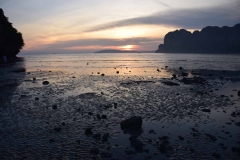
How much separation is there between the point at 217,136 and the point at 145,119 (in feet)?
20.7

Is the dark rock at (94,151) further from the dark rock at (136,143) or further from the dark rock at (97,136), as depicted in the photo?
the dark rock at (136,143)

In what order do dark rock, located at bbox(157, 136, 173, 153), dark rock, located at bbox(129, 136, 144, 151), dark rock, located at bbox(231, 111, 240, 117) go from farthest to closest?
dark rock, located at bbox(231, 111, 240, 117) → dark rock, located at bbox(129, 136, 144, 151) → dark rock, located at bbox(157, 136, 173, 153)

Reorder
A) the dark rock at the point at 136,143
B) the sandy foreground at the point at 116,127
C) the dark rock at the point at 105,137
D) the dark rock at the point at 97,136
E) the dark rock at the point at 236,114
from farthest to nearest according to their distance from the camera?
the dark rock at the point at 236,114 < the dark rock at the point at 97,136 < the dark rock at the point at 105,137 < the dark rock at the point at 136,143 < the sandy foreground at the point at 116,127

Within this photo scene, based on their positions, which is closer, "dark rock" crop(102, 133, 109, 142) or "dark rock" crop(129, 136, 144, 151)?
"dark rock" crop(129, 136, 144, 151)

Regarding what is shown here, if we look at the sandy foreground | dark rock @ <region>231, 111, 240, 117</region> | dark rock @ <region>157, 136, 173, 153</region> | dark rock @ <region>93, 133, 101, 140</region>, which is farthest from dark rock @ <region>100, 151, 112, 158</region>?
dark rock @ <region>231, 111, 240, 117</region>

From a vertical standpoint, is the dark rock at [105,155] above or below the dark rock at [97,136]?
below

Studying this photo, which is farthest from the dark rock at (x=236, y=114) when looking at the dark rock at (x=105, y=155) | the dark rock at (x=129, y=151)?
the dark rock at (x=105, y=155)

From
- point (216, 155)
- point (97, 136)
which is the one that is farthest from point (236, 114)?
point (97, 136)

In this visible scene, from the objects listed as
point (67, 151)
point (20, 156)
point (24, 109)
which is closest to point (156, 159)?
point (67, 151)

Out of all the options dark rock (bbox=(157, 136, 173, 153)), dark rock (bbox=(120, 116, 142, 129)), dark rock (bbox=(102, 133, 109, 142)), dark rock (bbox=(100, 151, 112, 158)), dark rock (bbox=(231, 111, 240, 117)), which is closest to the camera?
dark rock (bbox=(100, 151, 112, 158))

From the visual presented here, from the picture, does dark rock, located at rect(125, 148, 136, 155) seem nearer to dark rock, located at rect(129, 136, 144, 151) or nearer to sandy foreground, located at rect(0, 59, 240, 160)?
sandy foreground, located at rect(0, 59, 240, 160)

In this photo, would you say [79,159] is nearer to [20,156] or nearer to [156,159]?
[20,156]

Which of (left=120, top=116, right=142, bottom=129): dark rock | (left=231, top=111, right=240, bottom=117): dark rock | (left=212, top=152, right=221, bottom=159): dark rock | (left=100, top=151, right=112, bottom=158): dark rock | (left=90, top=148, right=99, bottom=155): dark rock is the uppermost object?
(left=120, top=116, right=142, bottom=129): dark rock

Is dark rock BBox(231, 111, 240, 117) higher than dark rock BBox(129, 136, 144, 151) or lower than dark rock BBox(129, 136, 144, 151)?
higher
